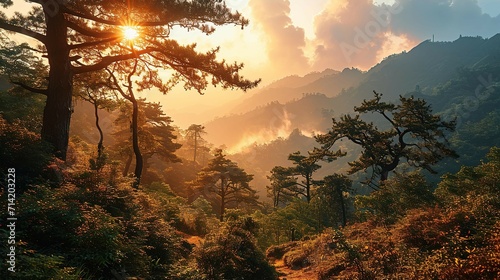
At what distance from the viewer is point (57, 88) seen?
9344mm

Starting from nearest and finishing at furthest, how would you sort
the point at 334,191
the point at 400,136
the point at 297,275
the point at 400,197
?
the point at 297,275 → the point at 400,197 → the point at 400,136 → the point at 334,191

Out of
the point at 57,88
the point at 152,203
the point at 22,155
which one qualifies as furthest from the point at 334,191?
the point at 22,155

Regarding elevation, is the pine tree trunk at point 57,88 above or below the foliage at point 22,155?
above

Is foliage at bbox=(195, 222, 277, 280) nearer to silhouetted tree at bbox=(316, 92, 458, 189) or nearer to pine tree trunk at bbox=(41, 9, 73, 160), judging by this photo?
pine tree trunk at bbox=(41, 9, 73, 160)

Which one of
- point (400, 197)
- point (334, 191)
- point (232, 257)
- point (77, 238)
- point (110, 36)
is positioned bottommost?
point (232, 257)

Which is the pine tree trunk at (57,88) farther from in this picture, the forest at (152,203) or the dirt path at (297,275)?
the dirt path at (297,275)

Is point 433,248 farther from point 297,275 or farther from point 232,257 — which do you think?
point 297,275

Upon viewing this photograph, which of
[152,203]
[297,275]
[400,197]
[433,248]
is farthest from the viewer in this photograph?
[400,197]

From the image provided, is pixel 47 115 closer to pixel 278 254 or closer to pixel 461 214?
pixel 461 214

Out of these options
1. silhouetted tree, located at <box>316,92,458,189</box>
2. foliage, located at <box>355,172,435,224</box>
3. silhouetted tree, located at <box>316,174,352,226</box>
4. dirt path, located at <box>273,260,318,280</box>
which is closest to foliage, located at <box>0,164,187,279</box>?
dirt path, located at <box>273,260,318,280</box>

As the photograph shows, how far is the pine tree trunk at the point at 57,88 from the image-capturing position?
360 inches

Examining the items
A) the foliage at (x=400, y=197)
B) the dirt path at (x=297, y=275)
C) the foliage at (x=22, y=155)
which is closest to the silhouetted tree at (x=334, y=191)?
the foliage at (x=400, y=197)

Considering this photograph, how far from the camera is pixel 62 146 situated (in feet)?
30.3

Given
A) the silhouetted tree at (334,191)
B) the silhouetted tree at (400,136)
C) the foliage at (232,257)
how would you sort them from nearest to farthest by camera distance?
1. the foliage at (232,257)
2. the silhouetted tree at (400,136)
3. the silhouetted tree at (334,191)
